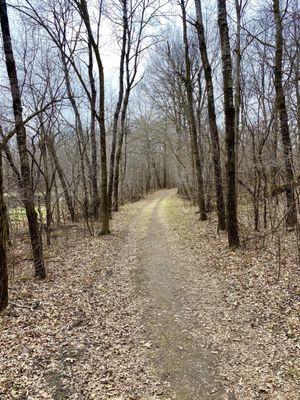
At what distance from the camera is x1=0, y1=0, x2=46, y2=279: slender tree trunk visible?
6332 millimetres

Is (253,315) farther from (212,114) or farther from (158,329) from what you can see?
(212,114)

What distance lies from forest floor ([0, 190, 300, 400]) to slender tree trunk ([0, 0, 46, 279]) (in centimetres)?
79

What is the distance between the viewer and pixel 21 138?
22.6 ft

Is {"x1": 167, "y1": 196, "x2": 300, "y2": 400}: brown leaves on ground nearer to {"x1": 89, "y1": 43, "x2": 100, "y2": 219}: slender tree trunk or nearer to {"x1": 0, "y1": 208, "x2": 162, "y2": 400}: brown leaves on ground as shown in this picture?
{"x1": 0, "y1": 208, "x2": 162, "y2": 400}: brown leaves on ground

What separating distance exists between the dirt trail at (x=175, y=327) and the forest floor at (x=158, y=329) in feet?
0.06

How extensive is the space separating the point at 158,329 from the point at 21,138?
16.9 feet

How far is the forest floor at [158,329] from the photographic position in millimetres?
3648

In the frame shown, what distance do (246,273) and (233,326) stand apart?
207 cm

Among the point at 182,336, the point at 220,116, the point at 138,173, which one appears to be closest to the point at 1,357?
the point at 182,336

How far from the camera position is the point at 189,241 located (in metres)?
10.5

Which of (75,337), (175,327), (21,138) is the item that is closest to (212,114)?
(21,138)

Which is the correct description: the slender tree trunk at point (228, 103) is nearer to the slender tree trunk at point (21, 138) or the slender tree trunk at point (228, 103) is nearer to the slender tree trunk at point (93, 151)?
the slender tree trunk at point (21, 138)

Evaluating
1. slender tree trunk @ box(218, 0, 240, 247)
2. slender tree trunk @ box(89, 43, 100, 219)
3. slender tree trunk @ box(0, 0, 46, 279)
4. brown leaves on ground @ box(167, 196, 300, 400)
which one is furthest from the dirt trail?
slender tree trunk @ box(89, 43, 100, 219)

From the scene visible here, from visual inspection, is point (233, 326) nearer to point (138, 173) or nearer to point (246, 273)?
point (246, 273)
